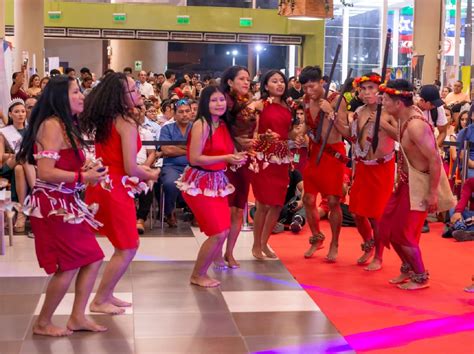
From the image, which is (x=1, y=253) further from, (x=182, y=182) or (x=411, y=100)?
(x=411, y=100)

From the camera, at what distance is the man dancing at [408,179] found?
18.9ft

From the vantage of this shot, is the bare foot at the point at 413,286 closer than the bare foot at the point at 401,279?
Yes

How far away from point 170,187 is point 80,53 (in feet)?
78.5

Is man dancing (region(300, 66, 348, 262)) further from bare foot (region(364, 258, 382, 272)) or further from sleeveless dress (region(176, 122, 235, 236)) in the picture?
sleeveless dress (region(176, 122, 235, 236))

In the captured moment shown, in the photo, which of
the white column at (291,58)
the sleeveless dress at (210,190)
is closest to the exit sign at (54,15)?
the white column at (291,58)

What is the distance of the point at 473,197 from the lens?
644cm

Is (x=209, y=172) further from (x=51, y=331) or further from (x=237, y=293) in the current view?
(x=51, y=331)

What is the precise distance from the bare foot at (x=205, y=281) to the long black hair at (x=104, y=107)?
1555 mm

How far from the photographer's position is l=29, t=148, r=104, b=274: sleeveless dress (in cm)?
455

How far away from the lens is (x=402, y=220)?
596cm

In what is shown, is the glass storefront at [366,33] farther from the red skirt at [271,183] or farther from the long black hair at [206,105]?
the long black hair at [206,105]

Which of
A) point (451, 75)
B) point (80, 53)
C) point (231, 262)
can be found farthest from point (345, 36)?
point (231, 262)

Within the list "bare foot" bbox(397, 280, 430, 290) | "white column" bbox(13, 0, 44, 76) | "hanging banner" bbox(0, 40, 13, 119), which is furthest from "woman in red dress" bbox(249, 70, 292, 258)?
"white column" bbox(13, 0, 44, 76)

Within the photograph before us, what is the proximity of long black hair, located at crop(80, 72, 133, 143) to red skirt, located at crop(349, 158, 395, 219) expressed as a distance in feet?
8.01
